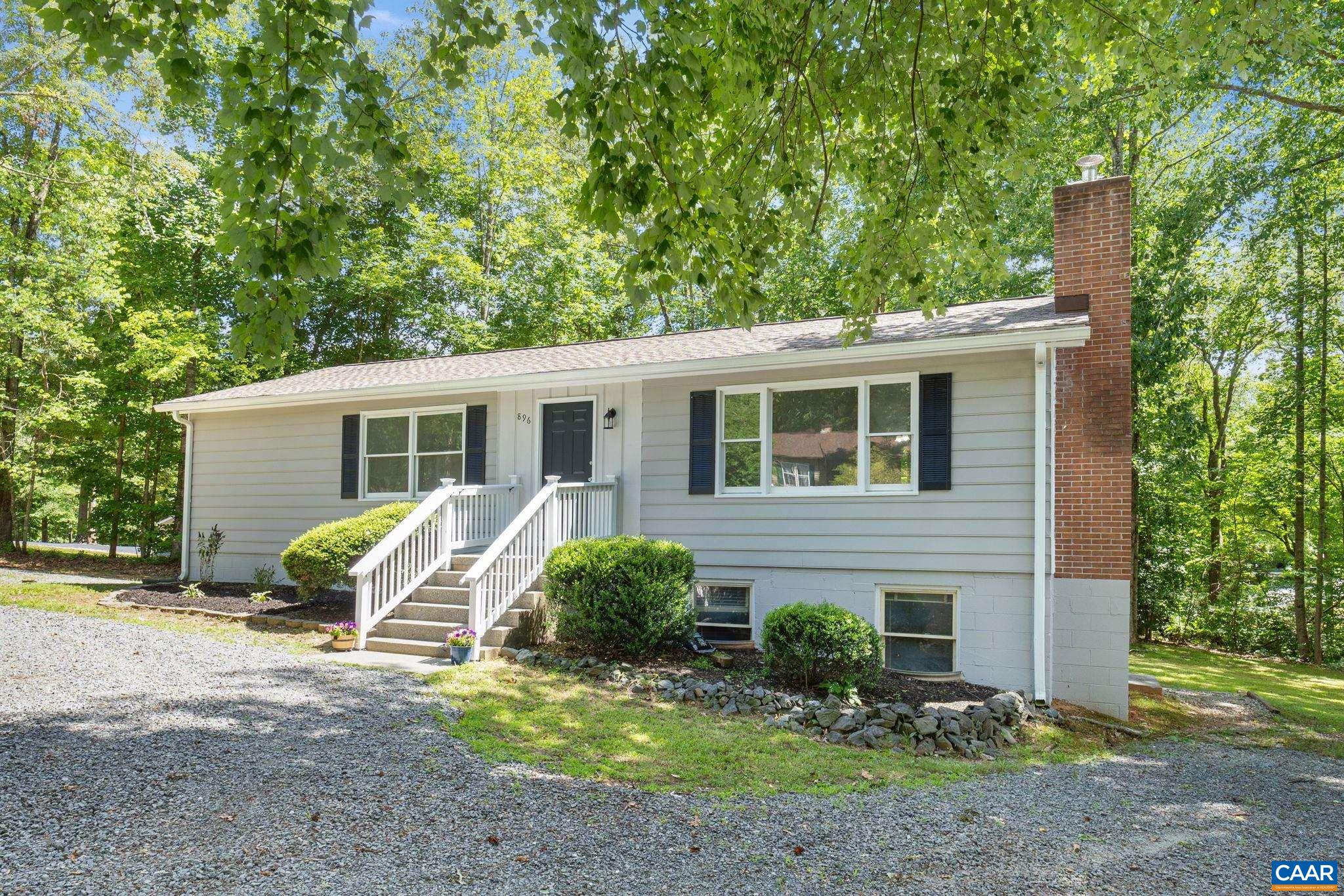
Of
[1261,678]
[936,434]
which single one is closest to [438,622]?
[936,434]

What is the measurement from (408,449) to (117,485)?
1205 cm

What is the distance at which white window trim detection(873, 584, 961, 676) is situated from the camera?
847cm

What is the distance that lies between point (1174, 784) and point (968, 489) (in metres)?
3.40

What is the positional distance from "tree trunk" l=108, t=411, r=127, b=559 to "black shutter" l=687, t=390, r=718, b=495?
15395 millimetres

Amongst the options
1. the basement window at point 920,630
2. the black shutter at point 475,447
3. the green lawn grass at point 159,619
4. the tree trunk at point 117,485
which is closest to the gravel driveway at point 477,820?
the basement window at point 920,630

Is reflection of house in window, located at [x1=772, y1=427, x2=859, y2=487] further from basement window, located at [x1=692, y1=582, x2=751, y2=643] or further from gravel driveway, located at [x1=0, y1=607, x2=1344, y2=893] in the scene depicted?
gravel driveway, located at [x1=0, y1=607, x2=1344, y2=893]

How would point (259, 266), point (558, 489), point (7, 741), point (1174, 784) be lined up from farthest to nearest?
point (558, 489) < point (1174, 784) < point (7, 741) < point (259, 266)

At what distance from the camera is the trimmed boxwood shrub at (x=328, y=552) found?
9805 mm

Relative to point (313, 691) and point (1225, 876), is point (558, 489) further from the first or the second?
point (1225, 876)

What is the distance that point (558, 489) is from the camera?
9.42 meters

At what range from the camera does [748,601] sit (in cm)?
955

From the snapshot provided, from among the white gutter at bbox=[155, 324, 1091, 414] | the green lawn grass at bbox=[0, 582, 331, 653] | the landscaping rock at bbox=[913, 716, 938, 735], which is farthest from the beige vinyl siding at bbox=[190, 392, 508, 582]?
the landscaping rock at bbox=[913, 716, 938, 735]

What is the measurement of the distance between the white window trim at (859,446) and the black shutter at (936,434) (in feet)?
0.29

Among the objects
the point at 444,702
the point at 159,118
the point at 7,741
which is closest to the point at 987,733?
the point at 444,702
